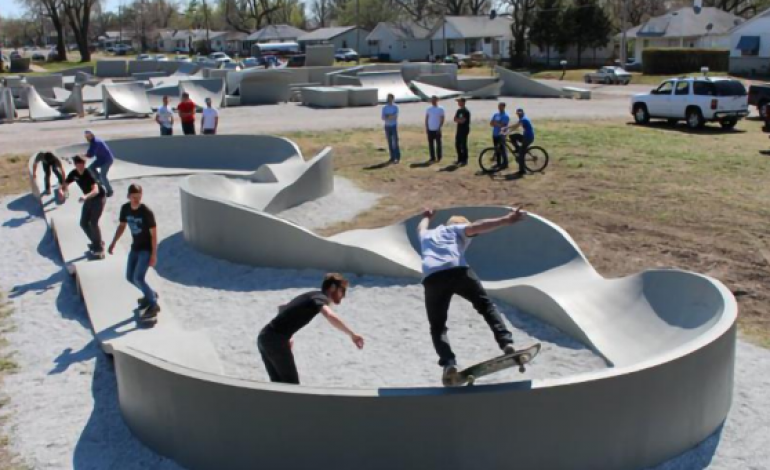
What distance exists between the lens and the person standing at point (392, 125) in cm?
2061

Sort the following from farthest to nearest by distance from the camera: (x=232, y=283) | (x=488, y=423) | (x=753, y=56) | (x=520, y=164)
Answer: (x=753, y=56) < (x=520, y=164) < (x=232, y=283) < (x=488, y=423)

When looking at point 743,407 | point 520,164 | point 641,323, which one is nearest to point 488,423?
point 743,407

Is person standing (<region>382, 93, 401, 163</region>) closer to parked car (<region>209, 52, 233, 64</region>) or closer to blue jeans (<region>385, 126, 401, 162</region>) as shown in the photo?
blue jeans (<region>385, 126, 401, 162</region>)

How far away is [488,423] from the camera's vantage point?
622 cm

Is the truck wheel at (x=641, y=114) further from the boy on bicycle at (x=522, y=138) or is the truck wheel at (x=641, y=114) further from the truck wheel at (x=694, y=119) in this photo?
the boy on bicycle at (x=522, y=138)

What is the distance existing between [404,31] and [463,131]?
233ft

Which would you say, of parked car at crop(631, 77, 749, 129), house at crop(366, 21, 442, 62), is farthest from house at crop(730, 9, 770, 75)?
house at crop(366, 21, 442, 62)

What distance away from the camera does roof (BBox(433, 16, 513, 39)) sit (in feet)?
277

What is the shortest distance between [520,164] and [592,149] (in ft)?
12.4

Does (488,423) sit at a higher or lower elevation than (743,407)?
higher

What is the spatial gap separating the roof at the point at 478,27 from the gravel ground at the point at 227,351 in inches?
2898

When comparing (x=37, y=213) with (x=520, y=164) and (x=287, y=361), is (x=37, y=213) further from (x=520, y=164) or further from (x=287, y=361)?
(x=287, y=361)

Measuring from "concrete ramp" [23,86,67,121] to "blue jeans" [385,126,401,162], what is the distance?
18635 mm

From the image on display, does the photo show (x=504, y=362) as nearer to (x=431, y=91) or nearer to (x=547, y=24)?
(x=431, y=91)
